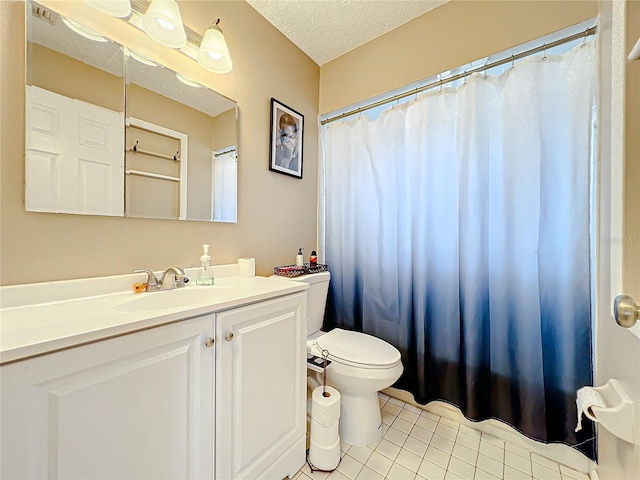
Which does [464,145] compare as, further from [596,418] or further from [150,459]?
[150,459]

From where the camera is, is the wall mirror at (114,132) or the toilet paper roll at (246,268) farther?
the toilet paper roll at (246,268)

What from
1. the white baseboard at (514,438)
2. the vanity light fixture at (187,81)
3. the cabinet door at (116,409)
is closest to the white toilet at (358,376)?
the white baseboard at (514,438)

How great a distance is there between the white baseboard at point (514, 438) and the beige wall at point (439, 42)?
1946 millimetres

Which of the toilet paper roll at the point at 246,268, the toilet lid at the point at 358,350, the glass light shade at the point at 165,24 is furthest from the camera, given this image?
the toilet paper roll at the point at 246,268

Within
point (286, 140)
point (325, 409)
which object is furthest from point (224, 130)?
point (325, 409)

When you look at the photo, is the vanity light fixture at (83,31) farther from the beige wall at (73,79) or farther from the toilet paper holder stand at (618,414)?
the toilet paper holder stand at (618,414)

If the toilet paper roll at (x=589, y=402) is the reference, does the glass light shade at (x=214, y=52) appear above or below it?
above

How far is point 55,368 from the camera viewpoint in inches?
21.7

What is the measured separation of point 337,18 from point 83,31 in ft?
4.22

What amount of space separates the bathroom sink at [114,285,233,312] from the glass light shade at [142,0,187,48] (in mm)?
1046

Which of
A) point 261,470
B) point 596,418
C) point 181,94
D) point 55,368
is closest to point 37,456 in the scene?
point 55,368

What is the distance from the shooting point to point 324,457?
1.15m

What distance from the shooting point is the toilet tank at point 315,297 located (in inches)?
61.2

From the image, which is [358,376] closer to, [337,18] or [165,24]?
[165,24]
